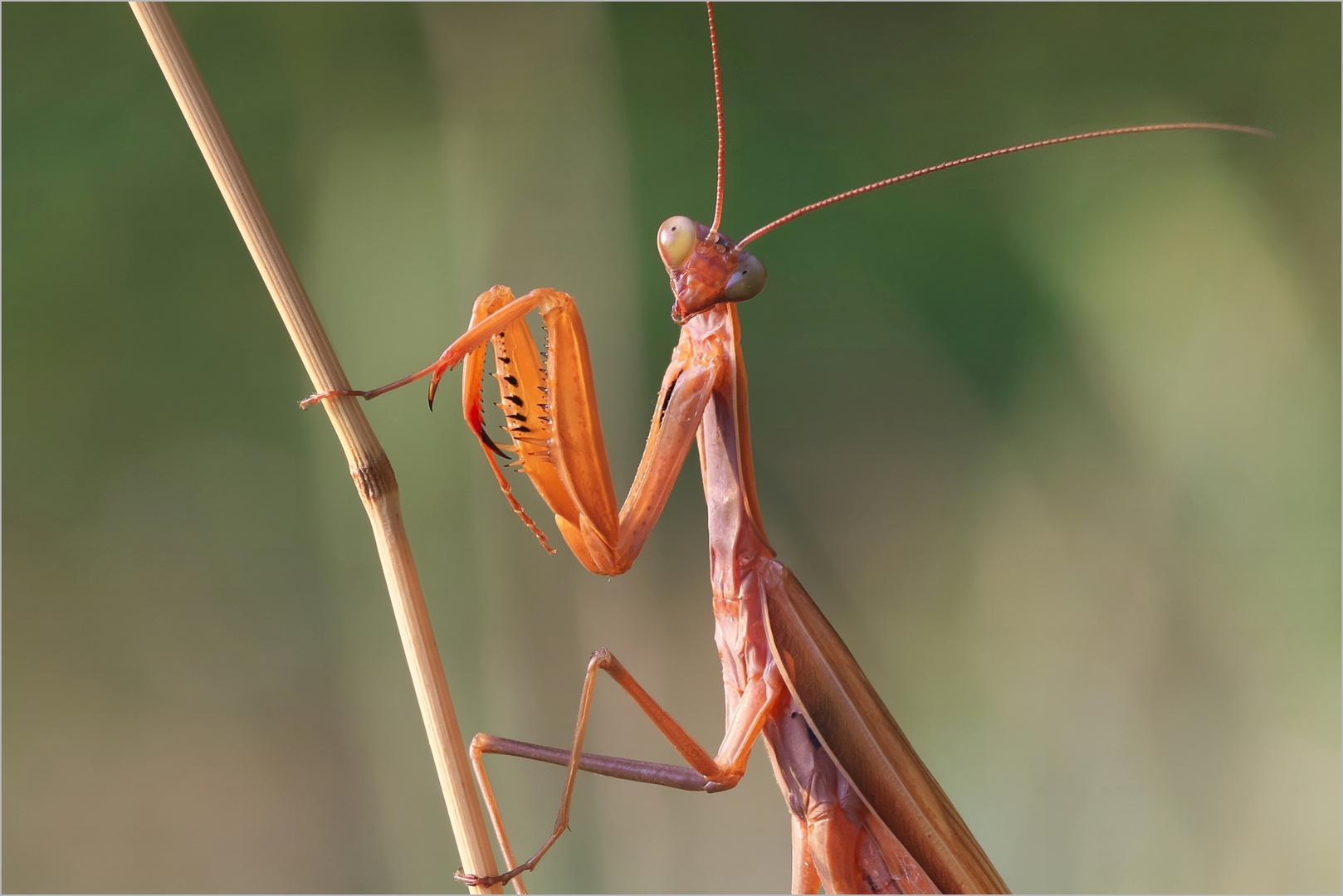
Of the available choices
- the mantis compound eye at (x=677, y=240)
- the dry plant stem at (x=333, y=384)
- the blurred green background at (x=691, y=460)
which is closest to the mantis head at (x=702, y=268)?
the mantis compound eye at (x=677, y=240)

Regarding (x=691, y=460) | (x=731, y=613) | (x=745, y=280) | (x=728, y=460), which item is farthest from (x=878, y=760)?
(x=691, y=460)

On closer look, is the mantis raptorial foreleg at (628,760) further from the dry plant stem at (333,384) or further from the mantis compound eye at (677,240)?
the mantis compound eye at (677,240)

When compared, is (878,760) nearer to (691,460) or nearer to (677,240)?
(677,240)

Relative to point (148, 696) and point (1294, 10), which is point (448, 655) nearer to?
point (148, 696)

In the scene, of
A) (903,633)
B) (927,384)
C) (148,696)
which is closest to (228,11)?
(148,696)

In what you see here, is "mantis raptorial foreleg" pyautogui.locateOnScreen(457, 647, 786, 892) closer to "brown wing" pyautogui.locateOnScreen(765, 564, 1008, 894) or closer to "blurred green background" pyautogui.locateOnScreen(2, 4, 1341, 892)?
"brown wing" pyautogui.locateOnScreen(765, 564, 1008, 894)

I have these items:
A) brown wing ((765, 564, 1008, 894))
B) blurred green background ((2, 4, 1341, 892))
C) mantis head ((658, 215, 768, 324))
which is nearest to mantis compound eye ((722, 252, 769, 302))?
mantis head ((658, 215, 768, 324))
